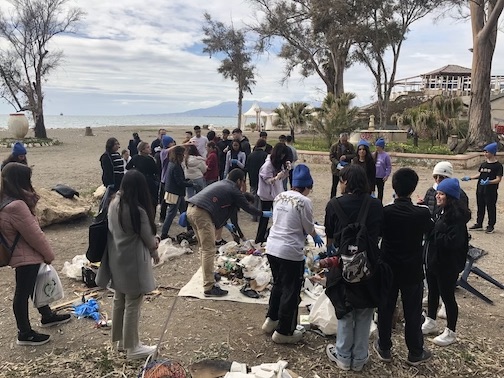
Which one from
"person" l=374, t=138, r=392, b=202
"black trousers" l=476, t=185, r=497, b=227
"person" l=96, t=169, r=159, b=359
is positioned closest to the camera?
"person" l=96, t=169, r=159, b=359

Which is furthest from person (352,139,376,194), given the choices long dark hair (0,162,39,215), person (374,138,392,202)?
long dark hair (0,162,39,215)

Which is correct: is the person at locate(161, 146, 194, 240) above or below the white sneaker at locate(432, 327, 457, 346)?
above

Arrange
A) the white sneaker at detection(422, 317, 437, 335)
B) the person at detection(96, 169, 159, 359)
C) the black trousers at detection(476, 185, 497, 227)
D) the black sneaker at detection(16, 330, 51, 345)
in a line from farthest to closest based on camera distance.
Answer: the black trousers at detection(476, 185, 497, 227), the white sneaker at detection(422, 317, 437, 335), the black sneaker at detection(16, 330, 51, 345), the person at detection(96, 169, 159, 359)

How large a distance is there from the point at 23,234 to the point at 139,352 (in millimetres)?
1415

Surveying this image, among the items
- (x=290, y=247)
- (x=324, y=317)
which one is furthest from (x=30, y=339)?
(x=324, y=317)

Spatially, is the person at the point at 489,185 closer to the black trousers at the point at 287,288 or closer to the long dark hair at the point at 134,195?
the black trousers at the point at 287,288

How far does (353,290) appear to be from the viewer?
3348mm

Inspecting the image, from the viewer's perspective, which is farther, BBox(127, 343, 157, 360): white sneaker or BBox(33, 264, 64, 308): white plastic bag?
BBox(33, 264, 64, 308): white plastic bag

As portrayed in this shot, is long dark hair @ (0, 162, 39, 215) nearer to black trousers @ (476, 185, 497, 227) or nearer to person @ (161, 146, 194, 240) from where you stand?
person @ (161, 146, 194, 240)

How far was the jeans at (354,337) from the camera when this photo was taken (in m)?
3.48

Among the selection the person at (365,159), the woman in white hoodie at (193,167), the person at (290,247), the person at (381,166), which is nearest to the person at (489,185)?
the person at (381,166)

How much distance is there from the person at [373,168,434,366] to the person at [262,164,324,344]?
69 centimetres

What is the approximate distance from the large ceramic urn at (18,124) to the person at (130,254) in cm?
2746

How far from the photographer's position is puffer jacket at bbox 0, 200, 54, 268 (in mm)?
3695
